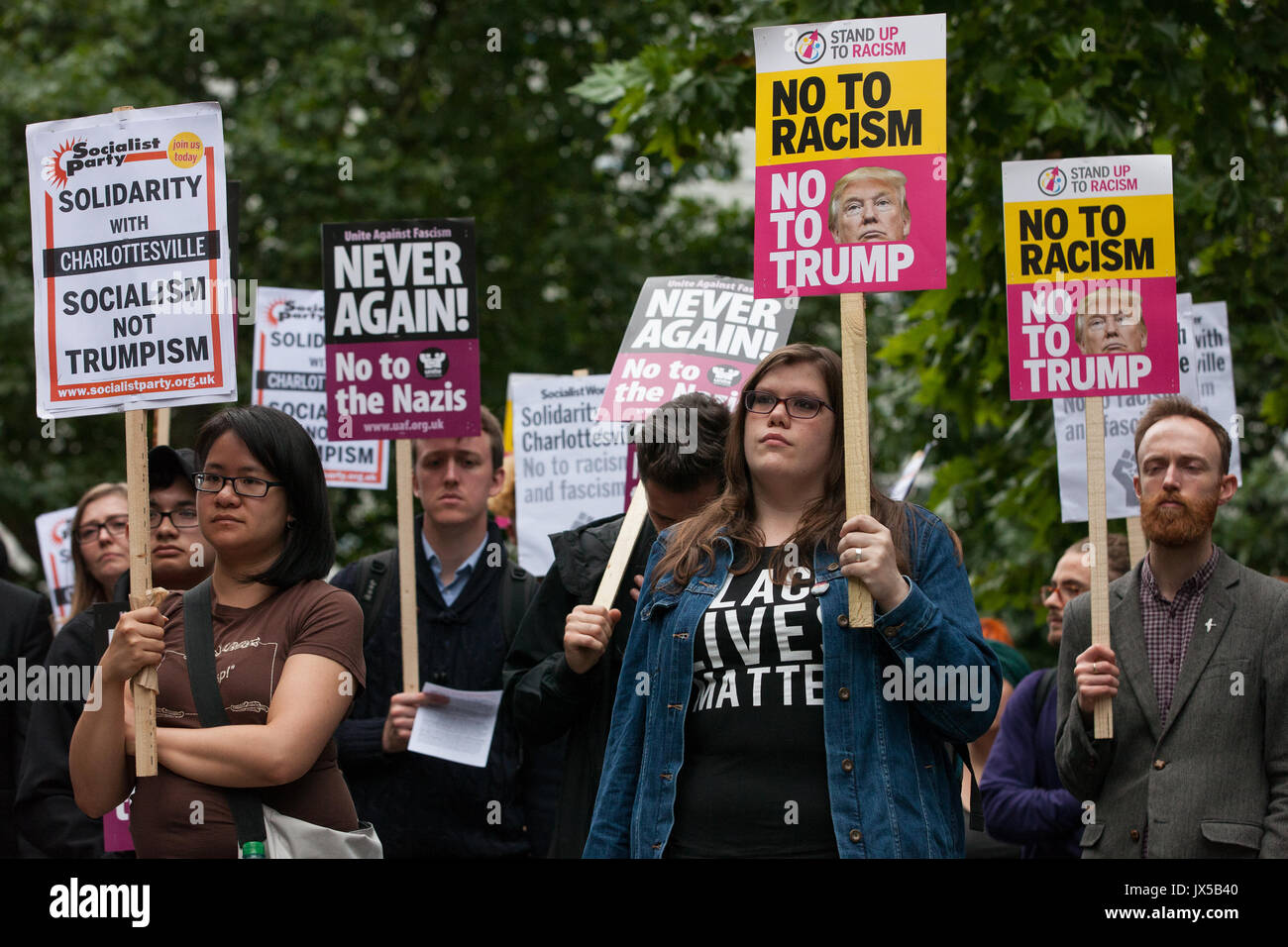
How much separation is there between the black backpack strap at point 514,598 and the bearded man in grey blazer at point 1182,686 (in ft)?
6.27

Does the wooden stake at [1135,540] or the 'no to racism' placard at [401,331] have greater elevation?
the 'no to racism' placard at [401,331]

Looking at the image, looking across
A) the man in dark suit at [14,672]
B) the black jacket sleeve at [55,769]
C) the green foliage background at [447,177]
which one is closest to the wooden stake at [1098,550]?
the black jacket sleeve at [55,769]

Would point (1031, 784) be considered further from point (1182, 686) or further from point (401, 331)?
point (401, 331)

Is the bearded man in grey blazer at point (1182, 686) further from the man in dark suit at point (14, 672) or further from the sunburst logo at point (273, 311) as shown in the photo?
the sunburst logo at point (273, 311)

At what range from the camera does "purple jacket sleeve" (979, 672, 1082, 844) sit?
6.16 metres

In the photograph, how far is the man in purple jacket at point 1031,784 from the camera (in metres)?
6.17

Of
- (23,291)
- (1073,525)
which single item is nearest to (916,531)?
(1073,525)

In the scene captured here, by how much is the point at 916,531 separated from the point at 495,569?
2436 mm

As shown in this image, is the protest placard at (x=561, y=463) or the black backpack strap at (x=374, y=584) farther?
the protest placard at (x=561, y=463)

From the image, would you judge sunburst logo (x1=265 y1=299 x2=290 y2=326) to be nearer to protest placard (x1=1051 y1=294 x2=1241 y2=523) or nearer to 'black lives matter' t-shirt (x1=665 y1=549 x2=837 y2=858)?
protest placard (x1=1051 y1=294 x2=1241 y2=523)

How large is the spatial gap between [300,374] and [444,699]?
3.04 m

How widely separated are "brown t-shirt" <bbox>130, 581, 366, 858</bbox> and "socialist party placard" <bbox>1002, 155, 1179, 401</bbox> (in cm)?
239

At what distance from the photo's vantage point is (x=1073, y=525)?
32.6 ft
